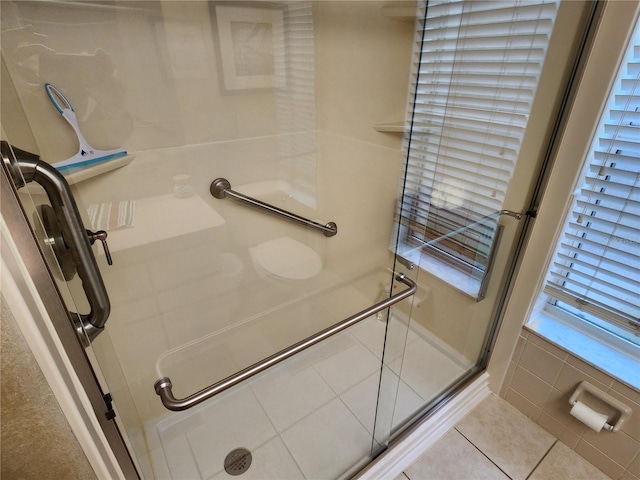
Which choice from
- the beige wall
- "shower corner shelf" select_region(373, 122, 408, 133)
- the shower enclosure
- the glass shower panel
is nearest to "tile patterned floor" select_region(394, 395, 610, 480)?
the shower enclosure

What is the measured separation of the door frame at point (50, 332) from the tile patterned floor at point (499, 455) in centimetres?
119

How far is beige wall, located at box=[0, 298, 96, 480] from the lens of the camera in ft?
1.43

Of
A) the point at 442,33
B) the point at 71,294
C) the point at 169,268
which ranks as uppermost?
the point at 442,33

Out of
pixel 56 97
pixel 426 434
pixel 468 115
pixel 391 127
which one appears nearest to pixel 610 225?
pixel 468 115

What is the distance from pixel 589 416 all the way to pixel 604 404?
0.07m

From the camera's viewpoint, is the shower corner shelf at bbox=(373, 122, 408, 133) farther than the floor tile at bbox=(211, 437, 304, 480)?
Yes

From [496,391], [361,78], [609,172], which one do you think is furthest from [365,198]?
[496,391]

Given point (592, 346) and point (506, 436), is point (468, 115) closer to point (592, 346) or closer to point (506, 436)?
point (592, 346)

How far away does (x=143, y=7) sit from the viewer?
40.0 inches

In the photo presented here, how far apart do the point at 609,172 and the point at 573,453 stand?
1.15 m

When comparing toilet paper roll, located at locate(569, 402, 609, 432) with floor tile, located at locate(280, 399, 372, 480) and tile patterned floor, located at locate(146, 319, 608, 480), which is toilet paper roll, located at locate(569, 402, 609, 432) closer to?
tile patterned floor, located at locate(146, 319, 608, 480)

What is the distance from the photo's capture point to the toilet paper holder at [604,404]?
1198mm

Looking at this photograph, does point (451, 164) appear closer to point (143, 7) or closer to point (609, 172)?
point (609, 172)

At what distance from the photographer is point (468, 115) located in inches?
56.0
